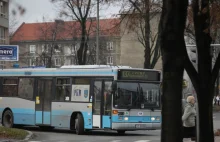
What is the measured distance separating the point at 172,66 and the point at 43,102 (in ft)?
50.8

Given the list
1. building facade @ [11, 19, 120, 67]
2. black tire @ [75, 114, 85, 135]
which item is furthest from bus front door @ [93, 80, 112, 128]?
building facade @ [11, 19, 120, 67]

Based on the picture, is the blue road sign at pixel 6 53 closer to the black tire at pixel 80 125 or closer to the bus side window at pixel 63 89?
the bus side window at pixel 63 89

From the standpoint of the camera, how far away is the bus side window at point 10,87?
24062 millimetres

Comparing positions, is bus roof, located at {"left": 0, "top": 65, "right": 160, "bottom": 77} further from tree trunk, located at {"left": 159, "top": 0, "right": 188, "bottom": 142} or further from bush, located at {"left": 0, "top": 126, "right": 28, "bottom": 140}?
tree trunk, located at {"left": 159, "top": 0, "right": 188, "bottom": 142}

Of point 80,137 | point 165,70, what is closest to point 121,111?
point 80,137

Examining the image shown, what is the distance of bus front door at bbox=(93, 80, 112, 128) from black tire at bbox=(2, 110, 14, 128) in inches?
216

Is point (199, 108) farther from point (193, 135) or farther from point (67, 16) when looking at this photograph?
point (67, 16)

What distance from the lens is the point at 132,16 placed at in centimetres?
1436

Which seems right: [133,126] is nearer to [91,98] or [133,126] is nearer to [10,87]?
[91,98]

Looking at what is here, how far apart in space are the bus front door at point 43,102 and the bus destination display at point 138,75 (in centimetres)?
401

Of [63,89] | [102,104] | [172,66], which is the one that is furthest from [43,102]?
[172,66]

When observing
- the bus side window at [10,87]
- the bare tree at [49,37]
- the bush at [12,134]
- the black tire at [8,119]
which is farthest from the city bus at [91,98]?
the bare tree at [49,37]

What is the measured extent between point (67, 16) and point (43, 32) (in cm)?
2030

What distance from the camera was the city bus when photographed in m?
19.9
